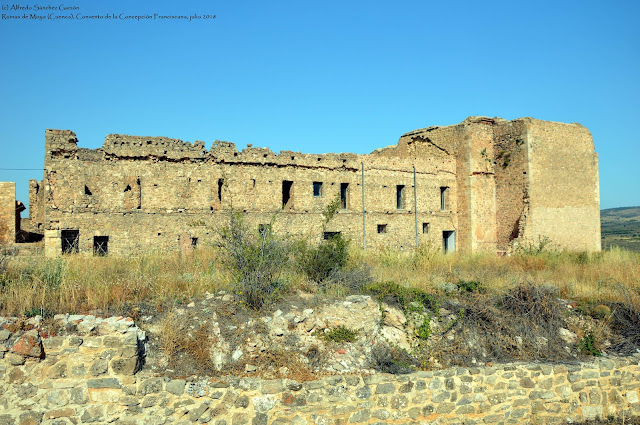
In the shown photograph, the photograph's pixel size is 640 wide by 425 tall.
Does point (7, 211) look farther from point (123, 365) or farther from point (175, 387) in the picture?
point (175, 387)

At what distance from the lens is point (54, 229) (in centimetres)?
1534

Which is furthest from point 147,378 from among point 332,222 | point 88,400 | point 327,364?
point 332,222

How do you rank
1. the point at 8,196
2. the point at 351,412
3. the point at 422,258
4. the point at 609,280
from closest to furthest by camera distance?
the point at 351,412 < the point at 609,280 < the point at 422,258 < the point at 8,196

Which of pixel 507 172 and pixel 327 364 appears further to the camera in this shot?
pixel 507 172

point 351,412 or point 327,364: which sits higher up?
point 327,364

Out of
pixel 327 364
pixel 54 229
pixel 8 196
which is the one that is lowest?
Result: pixel 327 364

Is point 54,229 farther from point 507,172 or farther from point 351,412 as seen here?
point 507,172

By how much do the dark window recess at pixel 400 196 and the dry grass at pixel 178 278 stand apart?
261 inches

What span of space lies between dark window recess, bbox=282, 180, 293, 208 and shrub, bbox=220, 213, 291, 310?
9.20m

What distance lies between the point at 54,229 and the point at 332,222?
9.69 m

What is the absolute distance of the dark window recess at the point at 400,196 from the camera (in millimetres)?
21547

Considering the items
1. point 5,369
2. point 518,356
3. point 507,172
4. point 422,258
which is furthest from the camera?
point 507,172

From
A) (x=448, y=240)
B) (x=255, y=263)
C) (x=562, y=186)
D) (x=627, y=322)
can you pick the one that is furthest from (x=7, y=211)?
(x=562, y=186)

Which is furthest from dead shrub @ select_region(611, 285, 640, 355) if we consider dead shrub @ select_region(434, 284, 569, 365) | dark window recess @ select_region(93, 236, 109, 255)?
dark window recess @ select_region(93, 236, 109, 255)
